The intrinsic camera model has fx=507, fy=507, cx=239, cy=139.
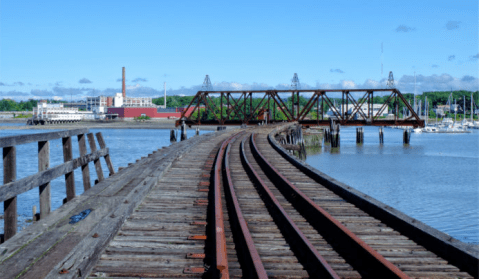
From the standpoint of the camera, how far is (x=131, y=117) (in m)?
197

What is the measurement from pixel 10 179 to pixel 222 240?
11.7 ft

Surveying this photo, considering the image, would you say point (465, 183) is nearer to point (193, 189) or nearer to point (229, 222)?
point (193, 189)

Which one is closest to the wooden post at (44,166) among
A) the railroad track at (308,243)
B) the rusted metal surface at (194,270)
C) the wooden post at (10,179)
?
the wooden post at (10,179)

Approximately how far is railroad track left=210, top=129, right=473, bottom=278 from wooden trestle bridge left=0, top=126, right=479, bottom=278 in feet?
0.05

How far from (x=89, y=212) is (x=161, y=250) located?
1.90 m

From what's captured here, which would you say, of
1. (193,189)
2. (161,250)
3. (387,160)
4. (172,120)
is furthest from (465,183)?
(172,120)

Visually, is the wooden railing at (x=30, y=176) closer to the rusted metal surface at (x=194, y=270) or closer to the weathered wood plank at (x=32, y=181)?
the weathered wood plank at (x=32, y=181)

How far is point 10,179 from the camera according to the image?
7.85 meters

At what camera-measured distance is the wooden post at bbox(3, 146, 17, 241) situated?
25.8 ft

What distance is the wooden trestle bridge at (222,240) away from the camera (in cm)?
604

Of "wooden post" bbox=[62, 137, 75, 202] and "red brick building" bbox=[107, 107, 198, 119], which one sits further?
"red brick building" bbox=[107, 107, 198, 119]

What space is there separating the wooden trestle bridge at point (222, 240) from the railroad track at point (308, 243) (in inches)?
0.6

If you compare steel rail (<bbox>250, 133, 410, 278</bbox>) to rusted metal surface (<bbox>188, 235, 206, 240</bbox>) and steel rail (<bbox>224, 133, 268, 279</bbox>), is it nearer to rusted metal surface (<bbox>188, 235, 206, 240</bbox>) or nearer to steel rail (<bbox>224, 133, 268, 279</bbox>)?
steel rail (<bbox>224, 133, 268, 279</bbox>)

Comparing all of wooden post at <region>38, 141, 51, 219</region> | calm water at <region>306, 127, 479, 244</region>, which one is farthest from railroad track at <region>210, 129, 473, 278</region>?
calm water at <region>306, 127, 479, 244</region>
